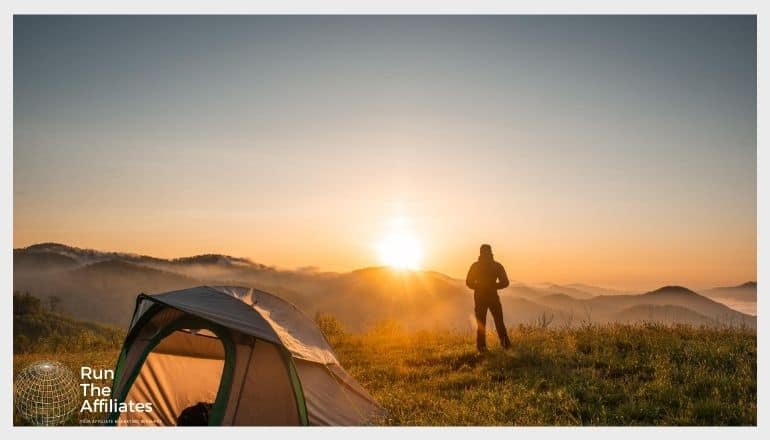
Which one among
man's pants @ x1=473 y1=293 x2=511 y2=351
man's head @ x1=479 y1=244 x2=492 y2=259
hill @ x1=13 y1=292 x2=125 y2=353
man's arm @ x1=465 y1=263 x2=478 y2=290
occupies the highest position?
man's head @ x1=479 y1=244 x2=492 y2=259

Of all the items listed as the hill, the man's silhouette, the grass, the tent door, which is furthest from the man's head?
the hill

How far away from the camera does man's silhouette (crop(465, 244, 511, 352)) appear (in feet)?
45.3

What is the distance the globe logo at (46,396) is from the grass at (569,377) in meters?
0.28

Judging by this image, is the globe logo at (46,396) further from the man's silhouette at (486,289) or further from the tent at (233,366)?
the man's silhouette at (486,289)

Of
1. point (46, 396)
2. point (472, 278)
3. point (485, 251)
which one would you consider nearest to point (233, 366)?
point (46, 396)

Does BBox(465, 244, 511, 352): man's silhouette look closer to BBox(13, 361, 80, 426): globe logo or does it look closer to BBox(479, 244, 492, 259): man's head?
BBox(479, 244, 492, 259): man's head

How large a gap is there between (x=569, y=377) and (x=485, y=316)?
3.10 m

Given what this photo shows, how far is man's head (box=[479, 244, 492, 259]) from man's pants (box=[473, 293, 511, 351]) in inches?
33.9

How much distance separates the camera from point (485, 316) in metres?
14.0

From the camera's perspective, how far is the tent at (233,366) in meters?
8.55

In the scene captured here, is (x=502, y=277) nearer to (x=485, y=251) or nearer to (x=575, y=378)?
Result: (x=485, y=251)

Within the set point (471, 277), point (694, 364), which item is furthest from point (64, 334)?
point (694, 364)

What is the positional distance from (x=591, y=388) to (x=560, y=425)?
1644 mm
